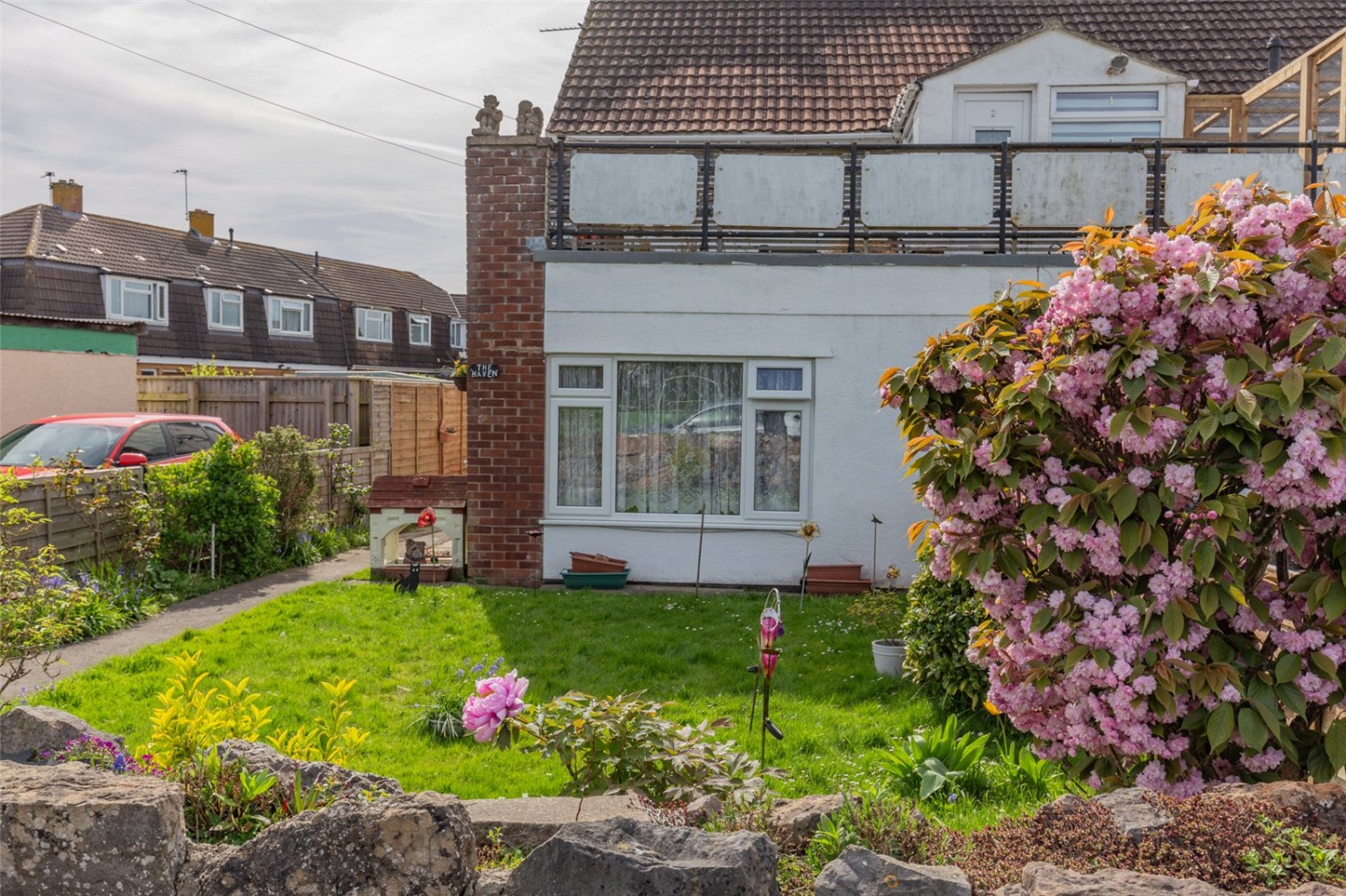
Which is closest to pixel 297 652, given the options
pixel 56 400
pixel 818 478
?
pixel 818 478

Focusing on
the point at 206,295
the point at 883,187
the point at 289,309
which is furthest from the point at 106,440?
the point at 289,309

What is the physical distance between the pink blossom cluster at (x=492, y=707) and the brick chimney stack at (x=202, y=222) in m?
32.5

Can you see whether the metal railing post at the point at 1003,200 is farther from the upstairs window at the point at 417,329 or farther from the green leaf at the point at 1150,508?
the upstairs window at the point at 417,329

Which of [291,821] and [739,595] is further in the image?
[739,595]

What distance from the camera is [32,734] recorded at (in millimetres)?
3924

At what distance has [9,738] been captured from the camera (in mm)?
3891

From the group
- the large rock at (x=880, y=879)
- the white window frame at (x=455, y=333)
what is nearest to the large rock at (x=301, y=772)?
the large rock at (x=880, y=879)

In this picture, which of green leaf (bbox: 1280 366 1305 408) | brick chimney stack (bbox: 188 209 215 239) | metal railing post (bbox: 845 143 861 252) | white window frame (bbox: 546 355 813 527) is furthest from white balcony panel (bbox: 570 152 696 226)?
brick chimney stack (bbox: 188 209 215 239)

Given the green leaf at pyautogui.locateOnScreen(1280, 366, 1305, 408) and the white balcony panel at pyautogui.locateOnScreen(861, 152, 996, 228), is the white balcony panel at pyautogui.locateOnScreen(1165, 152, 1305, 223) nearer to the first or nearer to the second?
the white balcony panel at pyautogui.locateOnScreen(861, 152, 996, 228)

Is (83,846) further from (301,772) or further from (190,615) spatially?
(190,615)

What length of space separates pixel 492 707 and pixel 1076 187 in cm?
847

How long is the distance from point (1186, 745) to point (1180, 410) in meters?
1.20

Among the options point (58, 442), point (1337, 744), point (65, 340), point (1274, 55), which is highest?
point (1274, 55)

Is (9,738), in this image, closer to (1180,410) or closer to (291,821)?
(291,821)
